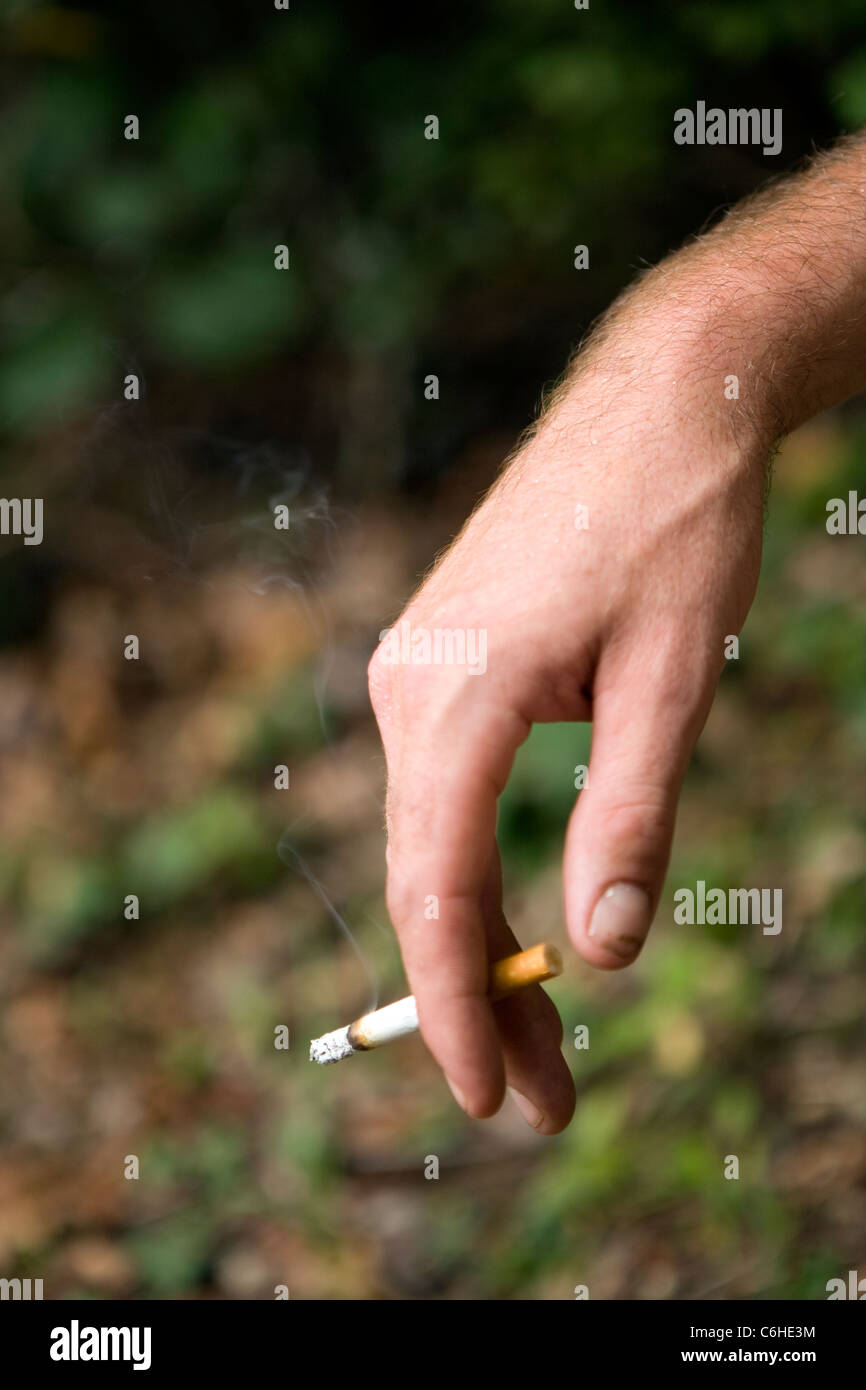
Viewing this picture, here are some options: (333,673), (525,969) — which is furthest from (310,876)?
(525,969)

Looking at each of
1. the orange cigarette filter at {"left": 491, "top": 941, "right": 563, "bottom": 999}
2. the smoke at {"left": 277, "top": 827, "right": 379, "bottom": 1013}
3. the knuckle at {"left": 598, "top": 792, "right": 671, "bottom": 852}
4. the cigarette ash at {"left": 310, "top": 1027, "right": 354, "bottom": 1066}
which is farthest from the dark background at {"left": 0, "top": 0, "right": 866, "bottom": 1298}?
the knuckle at {"left": 598, "top": 792, "right": 671, "bottom": 852}

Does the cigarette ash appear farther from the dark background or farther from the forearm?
the dark background

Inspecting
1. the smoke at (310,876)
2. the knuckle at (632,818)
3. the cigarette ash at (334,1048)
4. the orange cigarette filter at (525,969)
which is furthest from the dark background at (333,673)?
the knuckle at (632,818)

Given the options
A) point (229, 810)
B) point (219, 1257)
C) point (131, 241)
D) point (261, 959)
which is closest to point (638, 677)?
point (219, 1257)

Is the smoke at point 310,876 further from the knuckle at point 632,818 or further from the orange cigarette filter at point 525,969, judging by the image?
the knuckle at point 632,818
